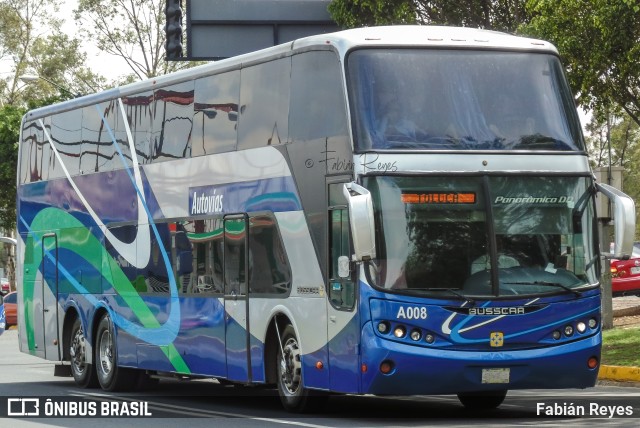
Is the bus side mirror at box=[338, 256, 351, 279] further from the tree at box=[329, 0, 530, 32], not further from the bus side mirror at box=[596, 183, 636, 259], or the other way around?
the tree at box=[329, 0, 530, 32]

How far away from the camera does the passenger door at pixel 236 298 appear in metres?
16.2

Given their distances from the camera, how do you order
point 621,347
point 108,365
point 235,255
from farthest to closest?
point 621,347 < point 108,365 < point 235,255

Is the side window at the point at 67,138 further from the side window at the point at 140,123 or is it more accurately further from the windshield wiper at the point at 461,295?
the windshield wiper at the point at 461,295

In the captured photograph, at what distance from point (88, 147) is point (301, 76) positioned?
Answer: 6481 mm

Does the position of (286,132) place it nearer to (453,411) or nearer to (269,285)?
(269,285)

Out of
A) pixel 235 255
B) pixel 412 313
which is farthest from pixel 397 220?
pixel 235 255

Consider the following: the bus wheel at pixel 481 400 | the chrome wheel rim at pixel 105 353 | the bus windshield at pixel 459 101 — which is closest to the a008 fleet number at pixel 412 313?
the bus windshield at pixel 459 101

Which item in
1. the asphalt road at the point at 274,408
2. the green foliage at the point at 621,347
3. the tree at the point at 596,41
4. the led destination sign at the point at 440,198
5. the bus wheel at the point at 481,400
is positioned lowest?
the asphalt road at the point at 274,408

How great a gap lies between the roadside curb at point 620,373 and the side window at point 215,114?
6.37 m

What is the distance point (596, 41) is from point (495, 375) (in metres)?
8.27

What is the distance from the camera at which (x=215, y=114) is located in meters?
17.1

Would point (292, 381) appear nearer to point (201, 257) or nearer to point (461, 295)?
point (461, 295)

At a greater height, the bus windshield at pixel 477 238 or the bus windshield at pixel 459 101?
the bus windshield at pixel 459 101

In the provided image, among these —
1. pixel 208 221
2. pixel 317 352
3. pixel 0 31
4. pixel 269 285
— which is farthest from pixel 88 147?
pixel 0 31
